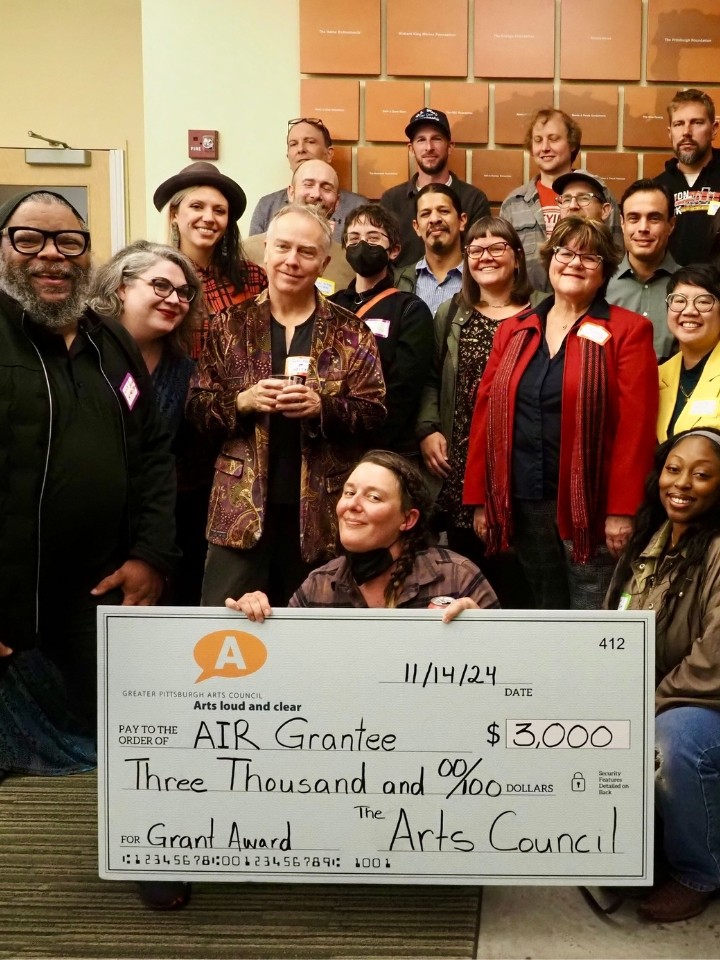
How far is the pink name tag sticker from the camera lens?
101 inches

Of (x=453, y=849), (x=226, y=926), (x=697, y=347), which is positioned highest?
(x=697, y=347)

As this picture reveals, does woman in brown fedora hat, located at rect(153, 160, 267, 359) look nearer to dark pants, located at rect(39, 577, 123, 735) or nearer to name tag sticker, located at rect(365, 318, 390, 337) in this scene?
name tag sticker, located at rect(365, 318, 390, 337)

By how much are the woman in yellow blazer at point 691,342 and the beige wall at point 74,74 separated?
4.46m

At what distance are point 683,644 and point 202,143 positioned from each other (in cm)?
389

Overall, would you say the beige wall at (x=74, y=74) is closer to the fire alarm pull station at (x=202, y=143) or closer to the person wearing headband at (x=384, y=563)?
the fire alarm pull station at (x=202, y=143)

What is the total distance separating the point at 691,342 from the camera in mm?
3102

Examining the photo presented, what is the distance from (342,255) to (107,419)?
179 cm

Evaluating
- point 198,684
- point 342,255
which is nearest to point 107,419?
point 198,684

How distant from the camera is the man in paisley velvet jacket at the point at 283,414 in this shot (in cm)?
284

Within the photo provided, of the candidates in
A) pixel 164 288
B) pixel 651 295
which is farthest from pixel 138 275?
pixel 651 295

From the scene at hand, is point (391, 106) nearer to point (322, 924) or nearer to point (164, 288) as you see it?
point (164, 288)

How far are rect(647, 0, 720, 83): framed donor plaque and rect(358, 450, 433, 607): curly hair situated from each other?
3.63m

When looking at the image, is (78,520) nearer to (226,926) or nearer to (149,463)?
(149,463)

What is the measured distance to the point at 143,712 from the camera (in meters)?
2.25
